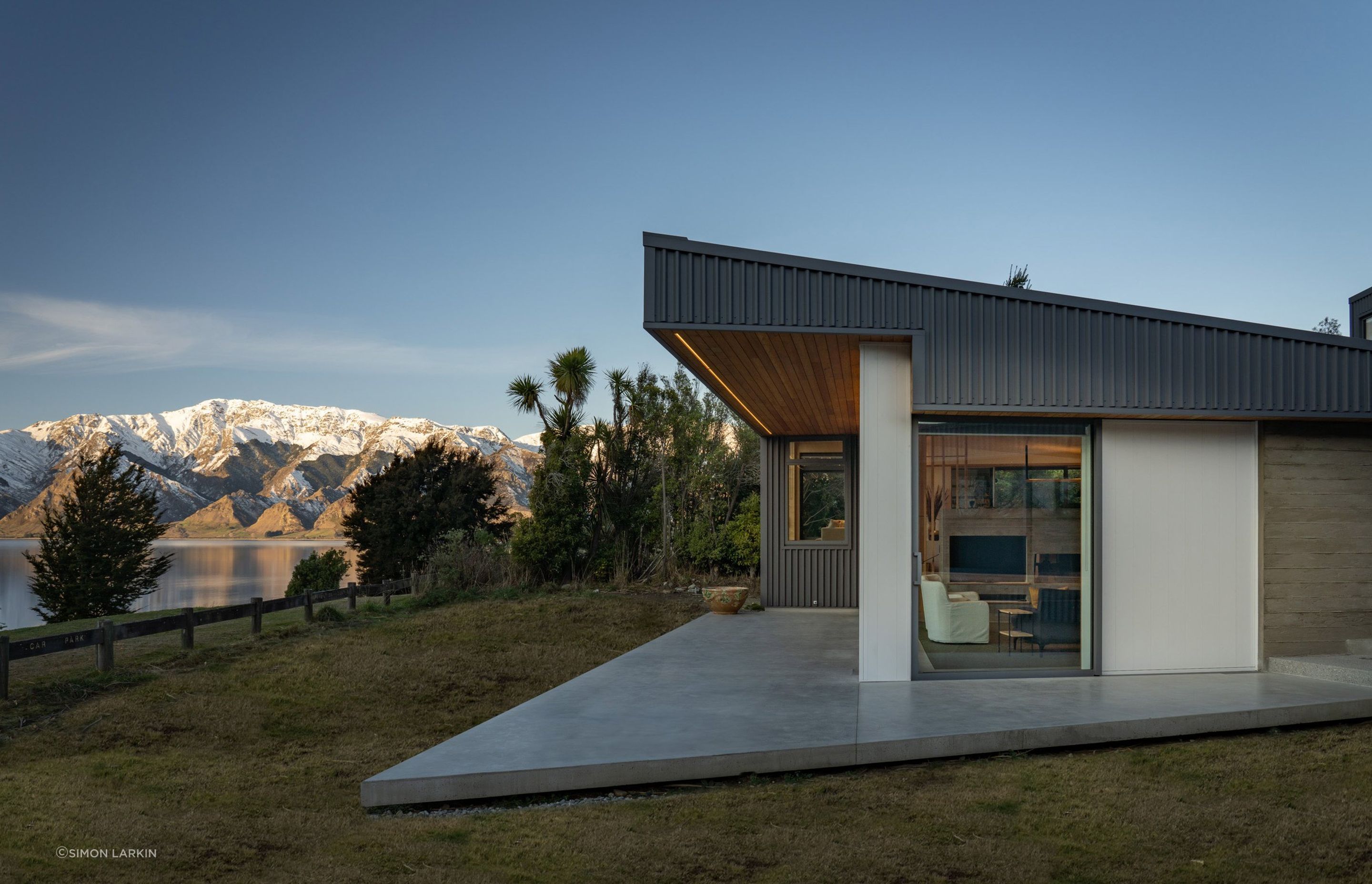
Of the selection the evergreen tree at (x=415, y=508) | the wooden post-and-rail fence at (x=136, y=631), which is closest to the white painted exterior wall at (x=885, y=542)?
the wooden post-and-rail fence at (x=136, y=631)

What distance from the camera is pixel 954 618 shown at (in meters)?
6.90

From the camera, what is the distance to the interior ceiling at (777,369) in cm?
674

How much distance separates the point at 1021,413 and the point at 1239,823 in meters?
3.41

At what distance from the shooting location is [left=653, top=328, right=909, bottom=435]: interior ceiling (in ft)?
22.1

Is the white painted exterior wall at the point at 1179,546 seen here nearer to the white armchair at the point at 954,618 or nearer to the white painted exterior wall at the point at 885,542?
Result: the white armchair at the point at 954,618

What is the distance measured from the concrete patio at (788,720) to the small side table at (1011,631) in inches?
11.6

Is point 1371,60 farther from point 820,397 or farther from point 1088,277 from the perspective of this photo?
point 820,397

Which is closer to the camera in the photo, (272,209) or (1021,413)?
(1021,413)

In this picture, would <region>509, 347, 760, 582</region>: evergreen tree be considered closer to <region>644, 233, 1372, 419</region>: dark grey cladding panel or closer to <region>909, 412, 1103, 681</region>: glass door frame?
<region>909, 412, 1103, 681</region>: glass door frame

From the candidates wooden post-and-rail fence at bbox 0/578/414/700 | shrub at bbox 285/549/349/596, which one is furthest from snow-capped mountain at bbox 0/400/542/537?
wooden post-and-rail fence at bbox 0/578/414/700

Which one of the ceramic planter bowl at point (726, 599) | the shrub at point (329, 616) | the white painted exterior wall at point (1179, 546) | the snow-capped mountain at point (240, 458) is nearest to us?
the white painted exterior wall at point (1179, 546)

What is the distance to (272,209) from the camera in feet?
81.5

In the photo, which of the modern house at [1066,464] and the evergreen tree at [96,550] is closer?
Result: the modern house at [1066,464]

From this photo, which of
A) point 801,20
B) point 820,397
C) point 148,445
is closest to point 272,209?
point 801,20
